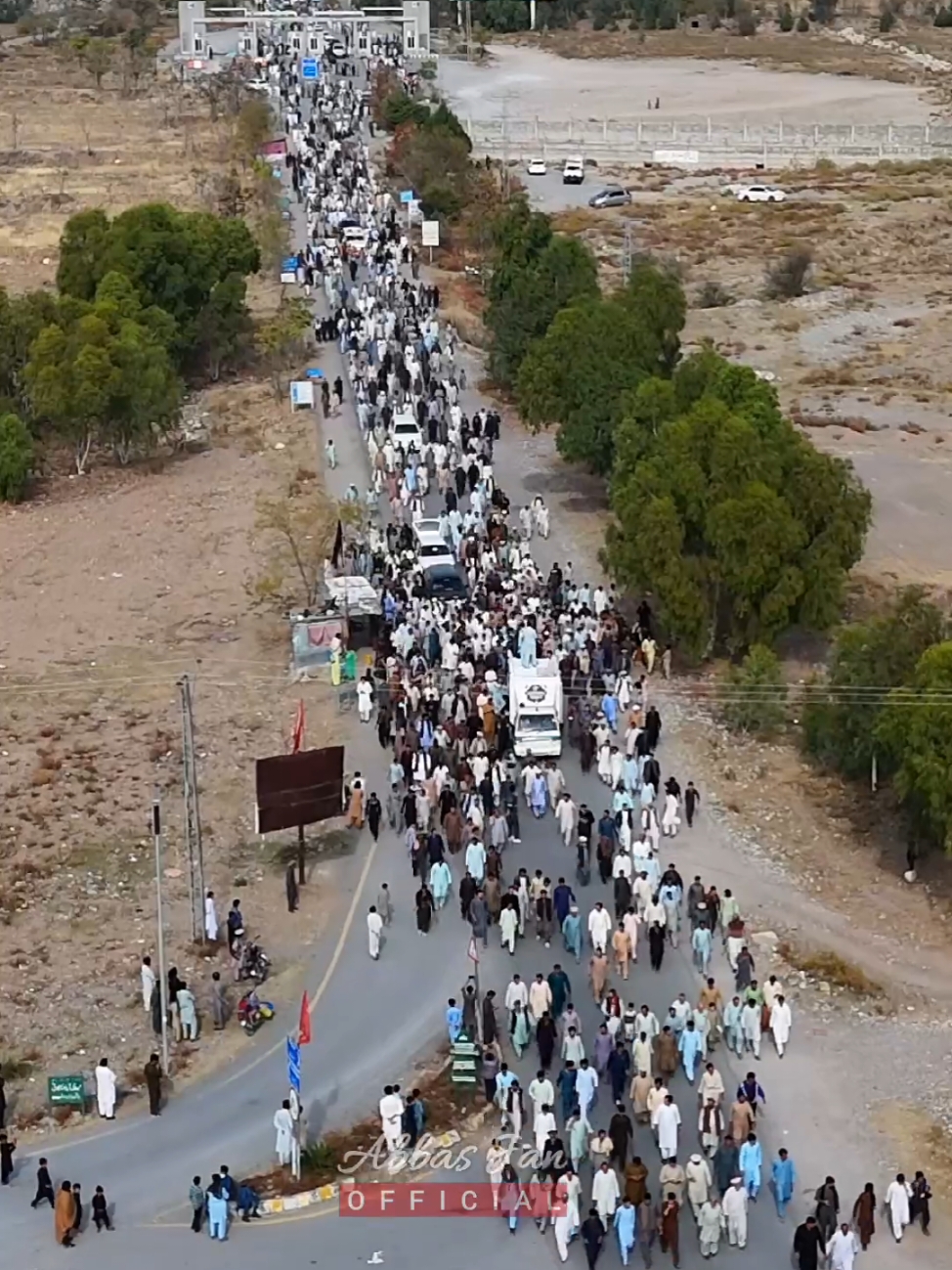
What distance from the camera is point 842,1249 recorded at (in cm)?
1691

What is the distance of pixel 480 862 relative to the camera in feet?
77.2

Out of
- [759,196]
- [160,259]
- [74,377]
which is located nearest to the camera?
[74,377]

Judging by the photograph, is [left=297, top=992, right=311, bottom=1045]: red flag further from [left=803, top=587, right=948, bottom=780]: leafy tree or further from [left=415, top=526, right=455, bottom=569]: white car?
[left=415, top=526, right=455, bottom=569]: white car

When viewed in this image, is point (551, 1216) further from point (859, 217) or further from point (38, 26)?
point (38, 26)

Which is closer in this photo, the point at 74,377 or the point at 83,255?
the point at 74,377

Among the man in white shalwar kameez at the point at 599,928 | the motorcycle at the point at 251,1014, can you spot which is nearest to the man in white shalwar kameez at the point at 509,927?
the man in white shalwar kameez at the point at 599,928

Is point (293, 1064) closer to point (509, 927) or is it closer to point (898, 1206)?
point (509, 927)

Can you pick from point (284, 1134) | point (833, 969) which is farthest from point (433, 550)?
point (284, 1134)

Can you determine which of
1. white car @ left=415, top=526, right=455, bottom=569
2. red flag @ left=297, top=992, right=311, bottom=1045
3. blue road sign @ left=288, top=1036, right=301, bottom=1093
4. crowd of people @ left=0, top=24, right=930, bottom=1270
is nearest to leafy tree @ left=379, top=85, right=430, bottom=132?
crowd of people @ left=0, top=24, right=930, bottom=1270

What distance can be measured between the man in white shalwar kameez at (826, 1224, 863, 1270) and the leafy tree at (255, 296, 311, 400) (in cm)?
3385

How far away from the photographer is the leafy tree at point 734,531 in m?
30.5

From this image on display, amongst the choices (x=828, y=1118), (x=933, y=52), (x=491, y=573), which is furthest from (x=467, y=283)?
(x=933, y=52)

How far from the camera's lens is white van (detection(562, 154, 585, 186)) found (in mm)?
82000

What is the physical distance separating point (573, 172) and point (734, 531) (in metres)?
54.7
